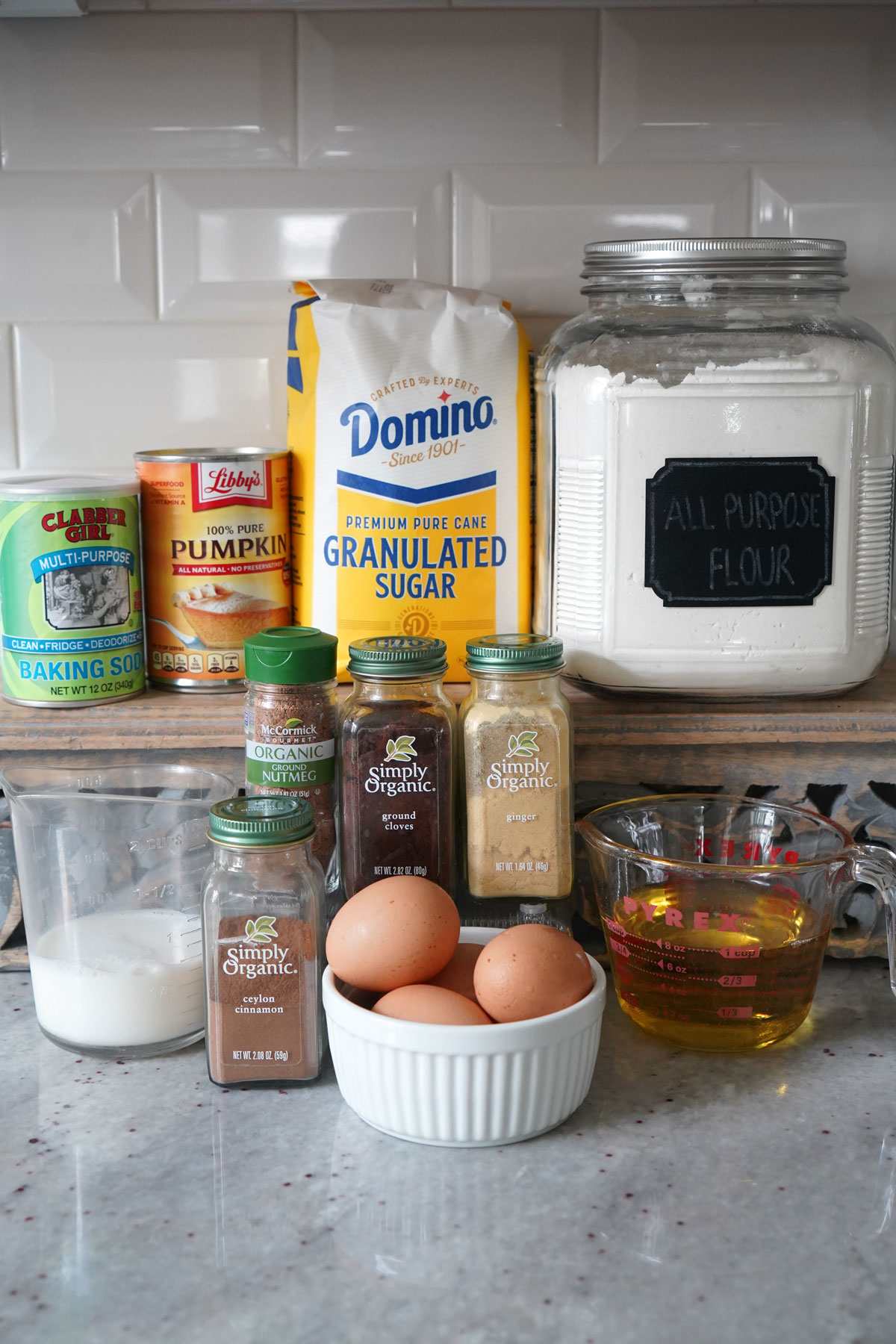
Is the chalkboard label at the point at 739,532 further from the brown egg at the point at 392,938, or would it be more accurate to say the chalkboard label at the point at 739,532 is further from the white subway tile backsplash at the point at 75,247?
the white subway tile backsplash at the point at 75,247

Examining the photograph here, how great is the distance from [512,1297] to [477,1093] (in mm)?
130

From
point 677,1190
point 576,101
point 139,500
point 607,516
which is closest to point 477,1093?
point 677,1190

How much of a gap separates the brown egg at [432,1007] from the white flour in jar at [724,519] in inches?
12.0

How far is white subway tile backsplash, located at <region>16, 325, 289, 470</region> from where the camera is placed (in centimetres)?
113

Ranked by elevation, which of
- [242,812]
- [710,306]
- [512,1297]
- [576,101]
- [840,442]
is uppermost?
[576,101]

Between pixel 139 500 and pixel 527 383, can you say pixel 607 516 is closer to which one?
pixel 527 383

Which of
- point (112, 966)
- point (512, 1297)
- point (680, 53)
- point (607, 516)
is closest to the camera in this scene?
point (512, 1297)

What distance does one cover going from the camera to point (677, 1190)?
70cm

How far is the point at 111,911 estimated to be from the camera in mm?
855

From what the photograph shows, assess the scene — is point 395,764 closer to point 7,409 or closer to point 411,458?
point 411,458

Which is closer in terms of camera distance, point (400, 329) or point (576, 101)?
point (400, 329)

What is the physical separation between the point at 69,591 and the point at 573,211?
0.54 meters

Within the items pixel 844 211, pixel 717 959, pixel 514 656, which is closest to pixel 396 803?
pixel 514 656

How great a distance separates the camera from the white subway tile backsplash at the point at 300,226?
1.11 metres
